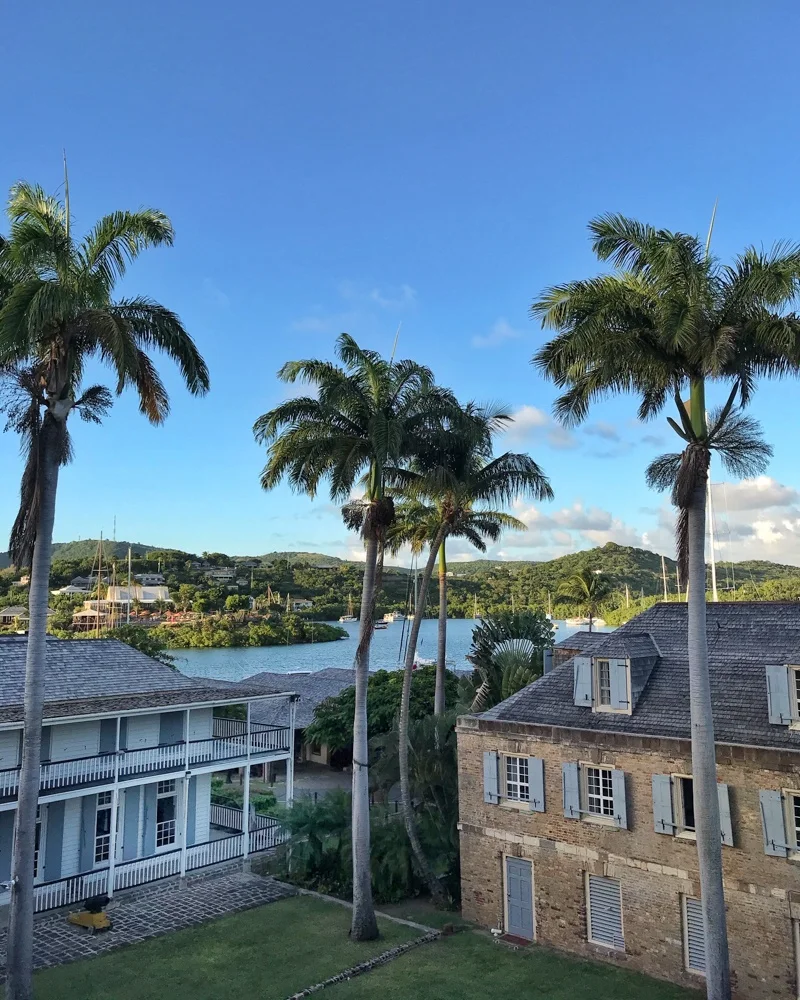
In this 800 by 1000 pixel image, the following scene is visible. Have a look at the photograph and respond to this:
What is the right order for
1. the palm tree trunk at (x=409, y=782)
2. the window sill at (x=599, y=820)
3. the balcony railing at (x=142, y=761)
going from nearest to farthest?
1. the window sill at (x=599, y=820)
2. the balcony railing at (x=142, y=761)
3. the palm tree trunk at (x=409, y=782)

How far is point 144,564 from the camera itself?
173m

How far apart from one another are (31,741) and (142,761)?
8.62m

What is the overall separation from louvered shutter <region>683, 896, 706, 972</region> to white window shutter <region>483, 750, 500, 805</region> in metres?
5.00

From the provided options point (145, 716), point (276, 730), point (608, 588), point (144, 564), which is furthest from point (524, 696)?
point (144, 564)

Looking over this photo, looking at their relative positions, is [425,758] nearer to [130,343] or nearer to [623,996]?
[623,996]

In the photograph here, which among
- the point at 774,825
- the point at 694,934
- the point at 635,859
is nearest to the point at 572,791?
the point at 635,859

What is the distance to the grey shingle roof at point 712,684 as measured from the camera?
16.2m

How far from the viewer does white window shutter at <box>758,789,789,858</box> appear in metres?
14.6

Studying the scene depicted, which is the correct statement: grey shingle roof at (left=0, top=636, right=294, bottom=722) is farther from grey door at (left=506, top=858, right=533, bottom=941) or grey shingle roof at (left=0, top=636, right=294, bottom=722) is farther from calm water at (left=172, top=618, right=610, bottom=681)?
calm water at (left=172, top=618, right=610, bottom=681)

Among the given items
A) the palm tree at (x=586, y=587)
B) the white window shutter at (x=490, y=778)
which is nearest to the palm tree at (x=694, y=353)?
the white window shutter at (x=490, y=778)

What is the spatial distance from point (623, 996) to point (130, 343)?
55.6ft

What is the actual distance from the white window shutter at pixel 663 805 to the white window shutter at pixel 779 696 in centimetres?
270

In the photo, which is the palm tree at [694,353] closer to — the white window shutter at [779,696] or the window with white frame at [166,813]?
the white window shutter at [779,696]

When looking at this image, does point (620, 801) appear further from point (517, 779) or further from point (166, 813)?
point (166, 813)
